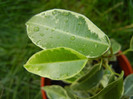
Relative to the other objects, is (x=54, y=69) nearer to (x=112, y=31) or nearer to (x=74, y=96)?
(x=74, y=96)

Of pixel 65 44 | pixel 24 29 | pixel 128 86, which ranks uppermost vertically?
pixel 65 44

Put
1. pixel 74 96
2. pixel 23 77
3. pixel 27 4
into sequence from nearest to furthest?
pixel 74 96 < pixel 23 77 < pixel 27 4

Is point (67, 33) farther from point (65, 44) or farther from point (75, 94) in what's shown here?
point (75, 94)

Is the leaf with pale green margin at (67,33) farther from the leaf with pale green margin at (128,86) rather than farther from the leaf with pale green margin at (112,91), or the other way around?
the leaf with pale green margin at (128,86)

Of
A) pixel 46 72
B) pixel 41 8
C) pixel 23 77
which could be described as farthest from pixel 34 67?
pixel 41 8

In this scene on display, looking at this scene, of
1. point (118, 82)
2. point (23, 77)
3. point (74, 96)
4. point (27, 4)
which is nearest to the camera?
point (118, 82)

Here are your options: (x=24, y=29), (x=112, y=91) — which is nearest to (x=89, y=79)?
(x=112, y=91)
